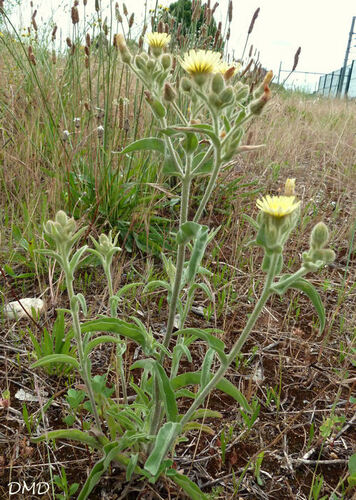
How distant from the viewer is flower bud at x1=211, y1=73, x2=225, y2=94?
3.25ft

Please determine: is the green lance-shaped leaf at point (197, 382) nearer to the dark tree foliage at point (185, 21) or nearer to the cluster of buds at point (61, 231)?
the cluster of buds at point (61, 231)

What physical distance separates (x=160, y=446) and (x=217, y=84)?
0.87 meters

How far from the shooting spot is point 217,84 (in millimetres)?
1004

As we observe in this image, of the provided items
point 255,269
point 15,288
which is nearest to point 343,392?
point 255,269

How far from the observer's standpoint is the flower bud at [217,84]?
991 mm

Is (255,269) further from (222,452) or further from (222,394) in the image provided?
(222,452)

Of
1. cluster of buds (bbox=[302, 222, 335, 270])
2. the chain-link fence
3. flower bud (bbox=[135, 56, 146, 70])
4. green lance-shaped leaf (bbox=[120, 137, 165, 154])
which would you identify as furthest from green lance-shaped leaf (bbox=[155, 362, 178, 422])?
the chain-link fence

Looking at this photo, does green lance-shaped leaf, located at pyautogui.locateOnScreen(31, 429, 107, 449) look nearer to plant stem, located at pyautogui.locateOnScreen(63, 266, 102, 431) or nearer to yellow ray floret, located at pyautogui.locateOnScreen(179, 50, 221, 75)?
plant stem, located at pyautogui.locateOnScreen(63, 266, 102, 431)

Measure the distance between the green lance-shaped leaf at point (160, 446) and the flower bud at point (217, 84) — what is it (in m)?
0.83

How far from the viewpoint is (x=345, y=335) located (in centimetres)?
201

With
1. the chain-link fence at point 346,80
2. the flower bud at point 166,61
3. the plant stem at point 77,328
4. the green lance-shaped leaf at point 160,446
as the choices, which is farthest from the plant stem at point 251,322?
the chain-link fence at point 346,80

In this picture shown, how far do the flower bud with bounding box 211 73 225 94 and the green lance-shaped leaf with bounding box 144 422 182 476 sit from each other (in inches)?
32.6

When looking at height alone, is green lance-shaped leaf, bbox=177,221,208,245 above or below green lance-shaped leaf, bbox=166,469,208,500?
above

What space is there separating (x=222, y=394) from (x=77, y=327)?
2.61 ft
